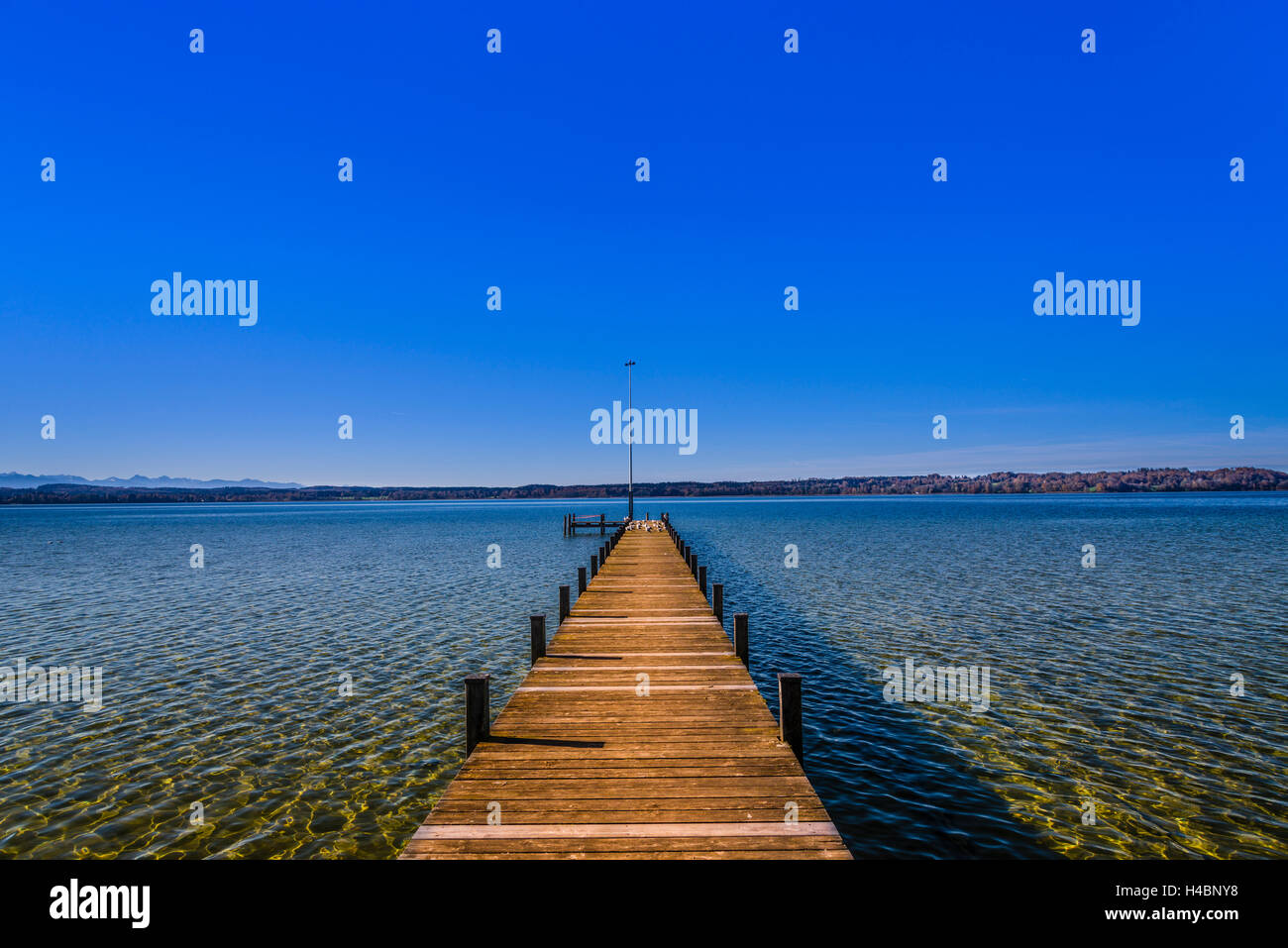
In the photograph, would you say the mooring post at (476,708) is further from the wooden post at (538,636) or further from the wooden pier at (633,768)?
the wooden post at (538,636)

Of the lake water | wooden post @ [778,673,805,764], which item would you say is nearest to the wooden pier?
wooden post @ [778,673,805,764]

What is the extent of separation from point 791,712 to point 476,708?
4.16 m

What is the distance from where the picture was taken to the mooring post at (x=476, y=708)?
8.14m

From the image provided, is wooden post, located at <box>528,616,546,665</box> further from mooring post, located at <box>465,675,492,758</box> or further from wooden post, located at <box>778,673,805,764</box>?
wooden post, located at <box>778,673,805,764</box>

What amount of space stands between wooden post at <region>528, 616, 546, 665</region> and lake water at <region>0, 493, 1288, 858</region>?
6.49ft

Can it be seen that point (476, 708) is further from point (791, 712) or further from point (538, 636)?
point (538, 636)

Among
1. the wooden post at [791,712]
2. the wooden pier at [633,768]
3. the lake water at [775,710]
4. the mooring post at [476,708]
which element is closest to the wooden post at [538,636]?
the wooden pier at [633,768]

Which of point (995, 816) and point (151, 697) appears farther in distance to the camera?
point (151, 697)

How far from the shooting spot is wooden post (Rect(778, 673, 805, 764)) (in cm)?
799

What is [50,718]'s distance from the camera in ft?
40.5
